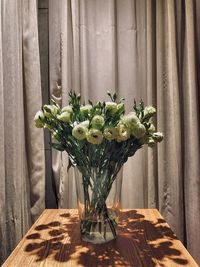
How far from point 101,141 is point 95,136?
26 mm

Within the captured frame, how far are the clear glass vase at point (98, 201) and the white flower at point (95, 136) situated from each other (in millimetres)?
107

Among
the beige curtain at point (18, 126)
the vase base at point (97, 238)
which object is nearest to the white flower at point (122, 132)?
the vase base at point (97, 238)

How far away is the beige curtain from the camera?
1.35 metres

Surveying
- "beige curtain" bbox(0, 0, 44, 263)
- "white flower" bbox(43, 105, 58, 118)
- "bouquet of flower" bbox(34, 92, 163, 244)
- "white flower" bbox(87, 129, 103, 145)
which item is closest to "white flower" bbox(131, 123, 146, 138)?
"bouquet of flower" bbox(34, 92, 163, 244)

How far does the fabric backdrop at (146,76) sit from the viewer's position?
1.57 metres

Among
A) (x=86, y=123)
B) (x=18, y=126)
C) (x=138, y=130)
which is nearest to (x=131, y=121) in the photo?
(x=138, y=130)

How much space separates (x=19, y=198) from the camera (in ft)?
4.58

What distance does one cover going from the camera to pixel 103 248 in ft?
2.99

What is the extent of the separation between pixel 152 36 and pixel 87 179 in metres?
1.00

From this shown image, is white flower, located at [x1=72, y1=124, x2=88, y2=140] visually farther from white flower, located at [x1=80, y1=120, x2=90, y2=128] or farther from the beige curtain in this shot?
the beige curtain

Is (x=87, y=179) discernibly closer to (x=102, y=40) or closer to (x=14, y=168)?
(x=14, y=168)

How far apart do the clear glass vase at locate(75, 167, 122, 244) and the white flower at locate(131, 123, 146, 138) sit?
0.47 feet

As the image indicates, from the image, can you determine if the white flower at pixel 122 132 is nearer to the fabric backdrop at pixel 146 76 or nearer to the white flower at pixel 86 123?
the white flower at pixel 86 123

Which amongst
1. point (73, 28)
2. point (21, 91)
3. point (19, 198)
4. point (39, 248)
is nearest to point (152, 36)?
point (73, 28)
